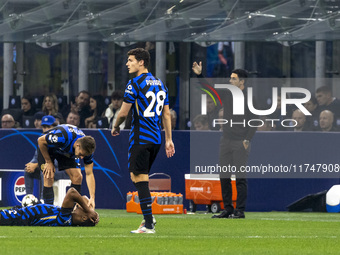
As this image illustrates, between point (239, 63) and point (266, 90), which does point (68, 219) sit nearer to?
point (266, 90)

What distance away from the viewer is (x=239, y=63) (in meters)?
23.5

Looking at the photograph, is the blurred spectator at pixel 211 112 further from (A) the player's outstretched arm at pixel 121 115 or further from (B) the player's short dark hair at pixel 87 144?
(A) the player's outstretched arm at pixel 121 115

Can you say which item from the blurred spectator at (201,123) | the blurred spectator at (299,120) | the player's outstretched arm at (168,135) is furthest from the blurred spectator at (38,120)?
the player's outstretched arm at (168,135)

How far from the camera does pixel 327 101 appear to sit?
1777cm

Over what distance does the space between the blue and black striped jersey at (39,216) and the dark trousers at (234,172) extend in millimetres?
3259

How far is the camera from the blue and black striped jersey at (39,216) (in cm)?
1226

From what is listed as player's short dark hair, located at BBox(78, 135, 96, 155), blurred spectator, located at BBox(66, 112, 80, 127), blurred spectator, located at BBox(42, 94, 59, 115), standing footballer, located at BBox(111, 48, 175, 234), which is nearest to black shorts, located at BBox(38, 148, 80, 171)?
player's short dark hair, located at BBox(78, 135, 96, 155)

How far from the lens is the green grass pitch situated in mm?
9281

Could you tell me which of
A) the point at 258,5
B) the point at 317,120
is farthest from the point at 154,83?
the point at 258,5

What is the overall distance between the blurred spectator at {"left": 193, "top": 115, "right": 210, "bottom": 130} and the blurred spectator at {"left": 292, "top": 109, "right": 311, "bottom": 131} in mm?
1525

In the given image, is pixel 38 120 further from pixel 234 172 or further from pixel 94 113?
pixel 234 172

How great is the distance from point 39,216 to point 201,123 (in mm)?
6532

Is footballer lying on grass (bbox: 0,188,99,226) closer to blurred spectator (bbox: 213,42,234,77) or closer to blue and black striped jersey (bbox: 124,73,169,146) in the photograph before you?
blue and black striped jersey (bbox: 124,73,169,146)

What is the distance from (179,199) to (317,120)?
2855 mm
